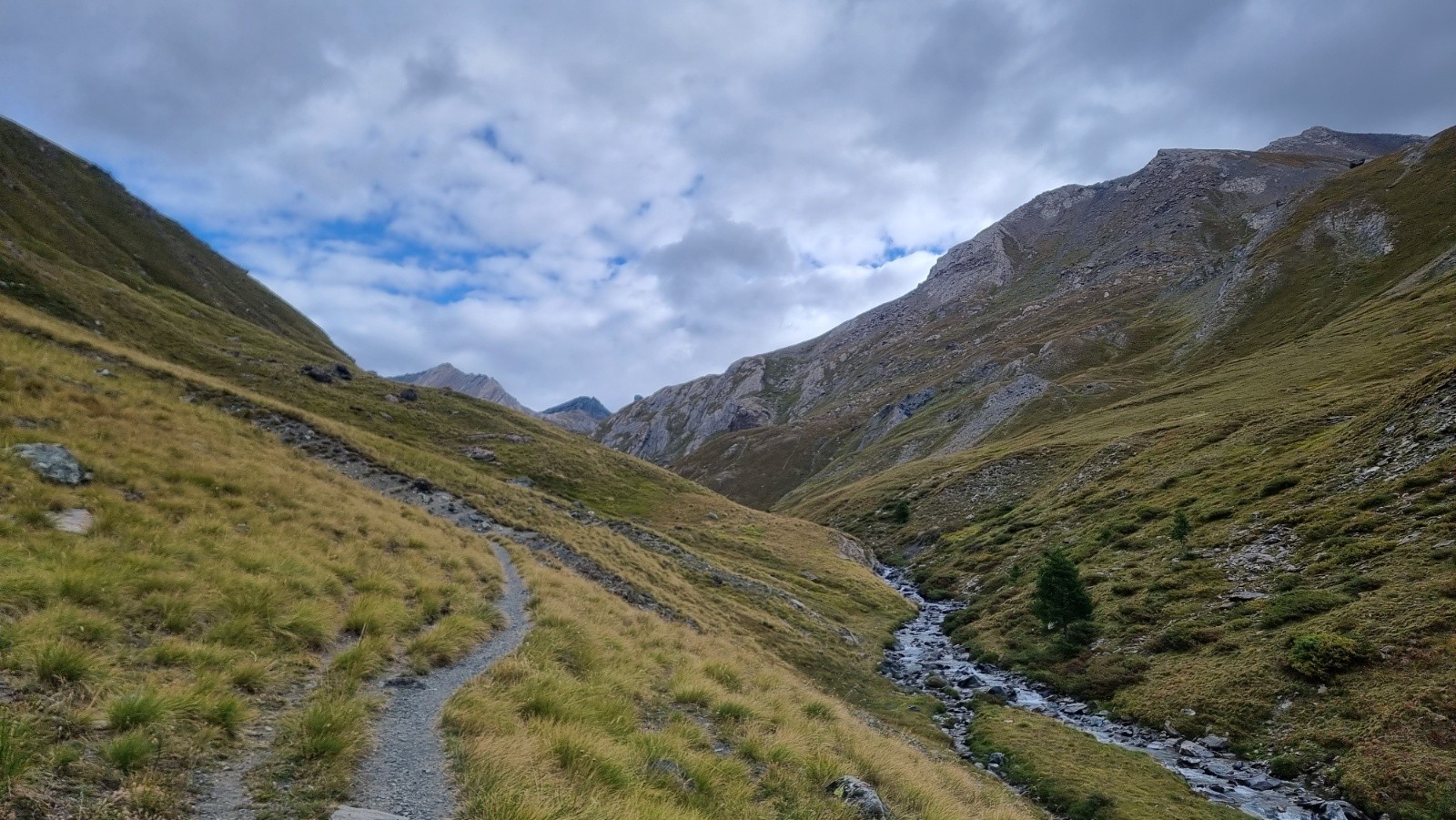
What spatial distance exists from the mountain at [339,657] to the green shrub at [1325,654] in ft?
25.9

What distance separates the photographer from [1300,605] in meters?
26.9

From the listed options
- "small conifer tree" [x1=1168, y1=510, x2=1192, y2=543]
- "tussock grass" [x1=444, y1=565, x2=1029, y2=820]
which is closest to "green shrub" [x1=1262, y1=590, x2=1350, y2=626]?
"small conifer tree" [x1=1168, y1=510, x2=1192, y2=543]

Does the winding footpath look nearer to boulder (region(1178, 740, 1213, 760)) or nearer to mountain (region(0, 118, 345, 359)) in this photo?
boulder (region(1178, 740, 1213, 760))

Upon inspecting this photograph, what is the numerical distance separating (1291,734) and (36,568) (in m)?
34.2

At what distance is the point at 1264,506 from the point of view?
37375 millimetres

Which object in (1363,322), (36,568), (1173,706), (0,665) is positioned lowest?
(1173,706)

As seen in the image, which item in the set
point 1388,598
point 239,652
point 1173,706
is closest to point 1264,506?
point 1388,598

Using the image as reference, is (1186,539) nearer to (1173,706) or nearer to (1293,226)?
(1173,706)

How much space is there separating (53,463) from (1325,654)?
1608 inches

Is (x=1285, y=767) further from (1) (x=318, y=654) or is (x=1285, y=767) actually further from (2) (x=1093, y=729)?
(1) (x=318, y=654)

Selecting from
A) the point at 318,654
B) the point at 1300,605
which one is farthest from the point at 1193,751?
the point at 318,654

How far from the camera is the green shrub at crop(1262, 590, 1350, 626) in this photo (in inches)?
1033

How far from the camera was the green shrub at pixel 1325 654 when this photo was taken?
22656mm

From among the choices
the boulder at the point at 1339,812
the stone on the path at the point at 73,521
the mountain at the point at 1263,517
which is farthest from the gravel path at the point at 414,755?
the mountain at the point at 1263,517
